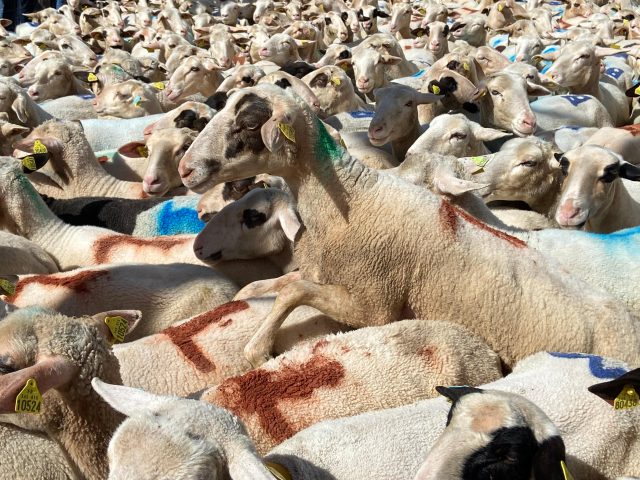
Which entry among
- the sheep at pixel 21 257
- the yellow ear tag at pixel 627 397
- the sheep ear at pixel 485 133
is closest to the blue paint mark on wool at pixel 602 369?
the yellow ear tag at pixel 627 397

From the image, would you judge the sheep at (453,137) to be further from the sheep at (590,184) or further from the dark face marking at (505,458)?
the dark face marking at (505,458)

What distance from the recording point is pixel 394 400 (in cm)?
278

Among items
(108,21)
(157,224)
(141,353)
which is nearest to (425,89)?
(157,224)

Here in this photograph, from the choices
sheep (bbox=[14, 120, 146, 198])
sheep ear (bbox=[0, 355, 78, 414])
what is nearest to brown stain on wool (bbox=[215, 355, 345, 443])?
sheep ear (bbox=[0, 355, 78, 414])

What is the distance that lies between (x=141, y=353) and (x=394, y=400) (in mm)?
1011

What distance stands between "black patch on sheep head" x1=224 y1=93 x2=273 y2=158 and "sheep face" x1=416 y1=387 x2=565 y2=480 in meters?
1.44

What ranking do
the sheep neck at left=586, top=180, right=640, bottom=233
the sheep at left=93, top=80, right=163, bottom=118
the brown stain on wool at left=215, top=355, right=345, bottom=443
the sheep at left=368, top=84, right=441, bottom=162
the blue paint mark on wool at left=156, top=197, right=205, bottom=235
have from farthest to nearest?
the sheep at left=93, top=80, right=163, bottom=118, the sheep at left=368, top=84, right=441, bottom=162, the blue paint mark on wool at left=156, top=197, right=205, bottom=235, the sheep neck at left=586, top=180, right=640, bottom=233, the brown stain on wool at left=215, top=355, right=345, bottom=443

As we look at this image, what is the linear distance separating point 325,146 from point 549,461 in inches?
67.2

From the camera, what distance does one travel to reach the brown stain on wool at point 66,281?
3.76m

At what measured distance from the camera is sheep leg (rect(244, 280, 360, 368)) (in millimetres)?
3109

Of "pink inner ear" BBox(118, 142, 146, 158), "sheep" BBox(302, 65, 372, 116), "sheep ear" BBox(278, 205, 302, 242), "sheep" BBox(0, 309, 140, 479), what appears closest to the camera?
"sheep" BBox(0, 309, 140, 479)

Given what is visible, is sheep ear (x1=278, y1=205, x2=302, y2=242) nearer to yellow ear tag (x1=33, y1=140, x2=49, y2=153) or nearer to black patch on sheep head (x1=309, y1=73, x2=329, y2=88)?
yellow ear tag (x1=33, y1=140, x2=49, y2=153)

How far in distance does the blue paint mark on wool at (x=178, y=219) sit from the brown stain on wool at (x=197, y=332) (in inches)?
56.5

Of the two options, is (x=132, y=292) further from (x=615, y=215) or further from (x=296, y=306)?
(x=615, y=215)
